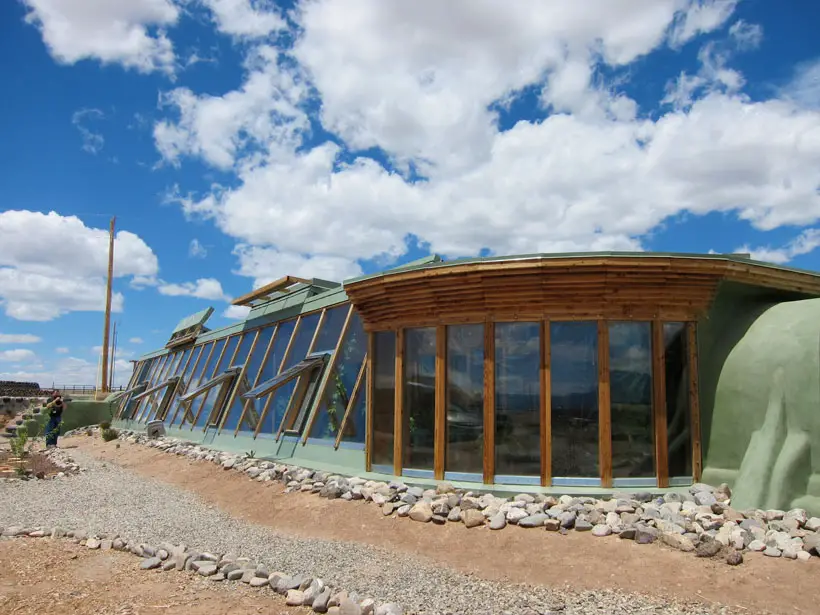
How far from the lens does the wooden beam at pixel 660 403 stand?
10055mm

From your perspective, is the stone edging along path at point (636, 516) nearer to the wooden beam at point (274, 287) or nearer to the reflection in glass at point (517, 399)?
the reflection in glass at point (517, 399)

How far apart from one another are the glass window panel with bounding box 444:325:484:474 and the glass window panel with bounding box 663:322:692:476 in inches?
118

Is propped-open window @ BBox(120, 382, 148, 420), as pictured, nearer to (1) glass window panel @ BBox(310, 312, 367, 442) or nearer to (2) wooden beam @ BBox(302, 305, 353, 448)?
(2) wooden beam @ BBox(302, 305, 353, 448)

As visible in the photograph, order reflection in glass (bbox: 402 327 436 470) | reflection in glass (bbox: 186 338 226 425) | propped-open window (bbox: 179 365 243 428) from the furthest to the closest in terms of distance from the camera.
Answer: reflection in glass (bbox: 186 338 226 425) < propped-open window (bbox: 179 365 243 428) < reflection in glass (bbox: 402 327 436 470)

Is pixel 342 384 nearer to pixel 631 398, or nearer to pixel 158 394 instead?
pixel 631 398

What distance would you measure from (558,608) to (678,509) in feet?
11.2

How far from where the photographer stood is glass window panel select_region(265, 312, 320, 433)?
16.5 metres

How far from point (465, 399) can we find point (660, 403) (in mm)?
3143

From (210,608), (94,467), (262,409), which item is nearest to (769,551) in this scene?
(210,608)

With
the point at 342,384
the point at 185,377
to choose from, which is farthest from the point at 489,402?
the point at 185,377

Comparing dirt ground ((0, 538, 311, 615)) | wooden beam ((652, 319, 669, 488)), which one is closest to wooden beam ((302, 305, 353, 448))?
dirt ground ((0, 538, 311, 615))

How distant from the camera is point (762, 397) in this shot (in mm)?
9781

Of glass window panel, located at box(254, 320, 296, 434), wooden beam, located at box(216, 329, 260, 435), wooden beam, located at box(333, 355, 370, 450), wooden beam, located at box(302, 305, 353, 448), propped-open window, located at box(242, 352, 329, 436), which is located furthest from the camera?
wooden beam, located at box(216, 329, 260, 435)

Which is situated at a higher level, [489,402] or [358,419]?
[489,402]
